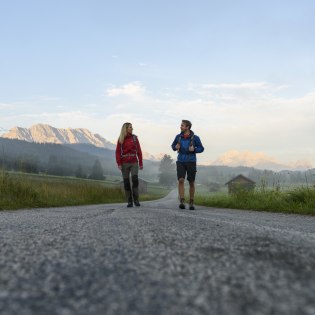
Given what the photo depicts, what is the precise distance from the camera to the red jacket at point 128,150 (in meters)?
10.0

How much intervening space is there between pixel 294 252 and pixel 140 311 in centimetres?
107

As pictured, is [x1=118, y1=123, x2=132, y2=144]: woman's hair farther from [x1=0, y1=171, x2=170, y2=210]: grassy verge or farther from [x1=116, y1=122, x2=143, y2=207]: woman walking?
[x1=0, y1=171, x2=170, y2=210]: grassy verge

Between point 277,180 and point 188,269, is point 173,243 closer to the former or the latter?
point 188,269

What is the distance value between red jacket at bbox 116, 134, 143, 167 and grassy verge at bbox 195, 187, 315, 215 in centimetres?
306

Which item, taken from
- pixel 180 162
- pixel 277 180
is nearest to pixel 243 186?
pixel 277 180

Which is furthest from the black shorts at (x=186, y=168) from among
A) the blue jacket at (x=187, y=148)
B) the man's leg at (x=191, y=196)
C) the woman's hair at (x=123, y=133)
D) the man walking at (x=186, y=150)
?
the woman's hair at (x=123, y=133)

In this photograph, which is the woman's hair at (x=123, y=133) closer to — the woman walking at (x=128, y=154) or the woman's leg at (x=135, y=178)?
the woman walking at (x=128, y=154)

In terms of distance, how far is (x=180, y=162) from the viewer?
30.6 ft

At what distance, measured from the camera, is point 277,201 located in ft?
29.9

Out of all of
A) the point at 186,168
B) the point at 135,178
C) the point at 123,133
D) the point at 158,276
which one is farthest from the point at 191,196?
the point at 158,276

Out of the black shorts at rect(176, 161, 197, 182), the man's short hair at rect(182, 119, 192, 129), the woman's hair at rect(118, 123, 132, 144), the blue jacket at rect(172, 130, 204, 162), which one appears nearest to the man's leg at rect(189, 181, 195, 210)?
the black shorts at rect(176, 161, 197, 182)

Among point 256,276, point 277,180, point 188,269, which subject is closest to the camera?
point 256,276

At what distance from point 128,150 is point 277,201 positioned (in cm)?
405

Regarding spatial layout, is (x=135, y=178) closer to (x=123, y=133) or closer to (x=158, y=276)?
(x=123, y=133)
